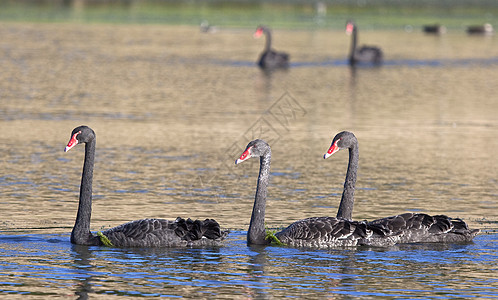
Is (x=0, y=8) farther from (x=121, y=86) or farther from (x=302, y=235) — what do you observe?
(x=302, y=235)

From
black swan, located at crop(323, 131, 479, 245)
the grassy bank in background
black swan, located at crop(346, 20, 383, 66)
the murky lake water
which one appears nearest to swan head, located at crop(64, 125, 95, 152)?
the murky lake water

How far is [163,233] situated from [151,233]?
4.6 inches

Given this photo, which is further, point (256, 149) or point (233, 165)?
point (233, 165)

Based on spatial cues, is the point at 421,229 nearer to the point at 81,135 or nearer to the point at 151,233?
the point at 151,233

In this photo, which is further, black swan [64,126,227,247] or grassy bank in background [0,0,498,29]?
grassy bank in background [0,0,498,29]

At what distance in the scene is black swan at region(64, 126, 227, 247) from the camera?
420 inches

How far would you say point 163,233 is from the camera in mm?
10734

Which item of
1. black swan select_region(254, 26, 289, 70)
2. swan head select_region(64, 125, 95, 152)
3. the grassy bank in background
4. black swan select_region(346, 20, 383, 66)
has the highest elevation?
the grassy bank in background

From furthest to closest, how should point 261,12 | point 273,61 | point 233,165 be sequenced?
point 261,12, point 273,61, point 233,165

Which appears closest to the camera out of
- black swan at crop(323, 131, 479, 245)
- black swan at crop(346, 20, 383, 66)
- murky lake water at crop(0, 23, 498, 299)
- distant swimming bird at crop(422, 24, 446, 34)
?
murky lake water at crop(0, 23, 498, 299)

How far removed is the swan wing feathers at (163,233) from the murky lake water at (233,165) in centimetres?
13

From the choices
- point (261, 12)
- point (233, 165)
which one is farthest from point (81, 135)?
point (261, 12)

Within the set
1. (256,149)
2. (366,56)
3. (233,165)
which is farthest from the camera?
(366,56)

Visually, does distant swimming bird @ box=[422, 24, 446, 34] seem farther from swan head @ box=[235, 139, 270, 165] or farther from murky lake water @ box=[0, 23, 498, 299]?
swan head @ box=[235, 139, 270, 165]
